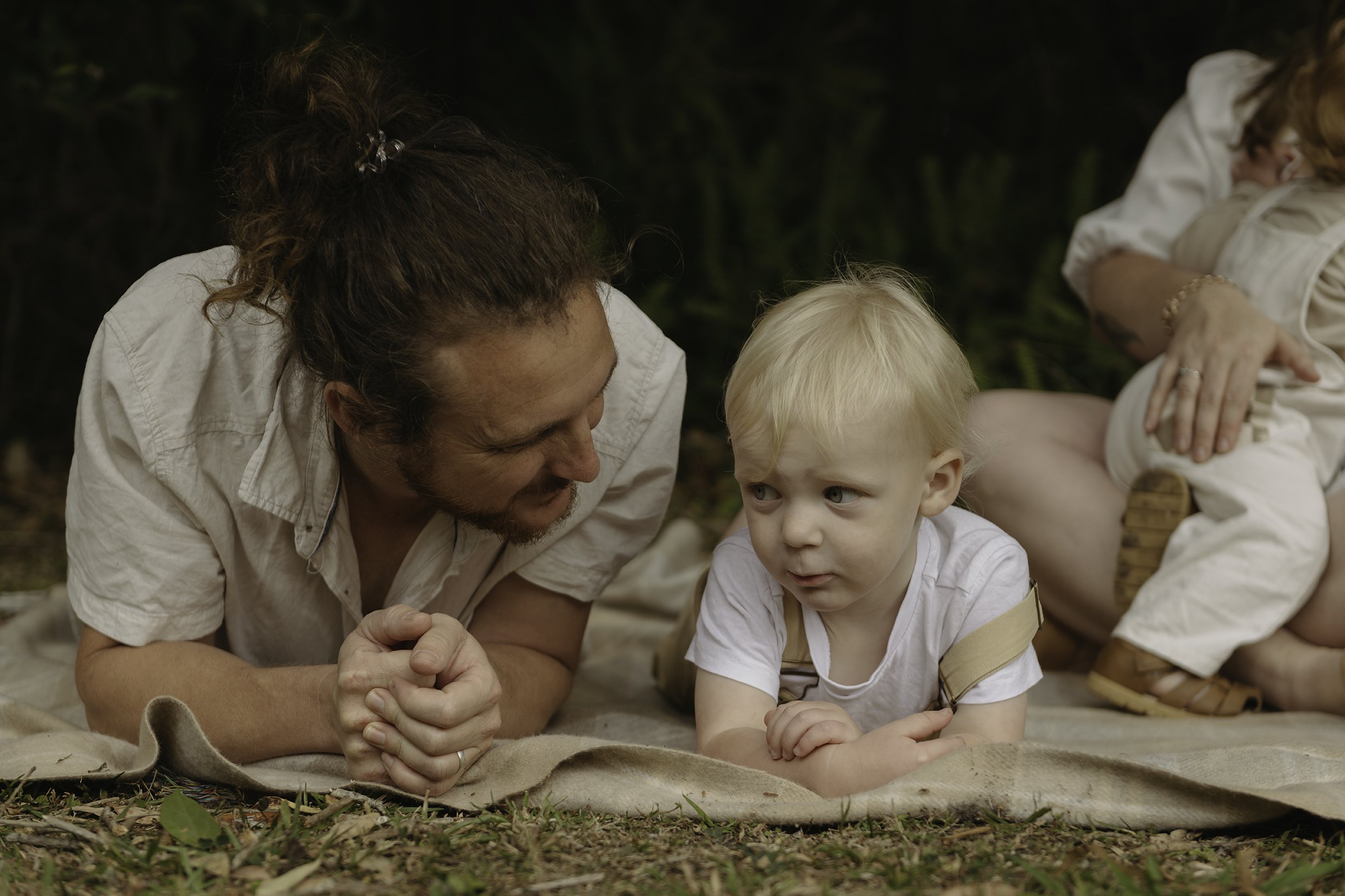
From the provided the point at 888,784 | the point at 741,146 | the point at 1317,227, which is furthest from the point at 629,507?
the point at 741,146

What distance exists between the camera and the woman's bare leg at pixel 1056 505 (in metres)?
2.86

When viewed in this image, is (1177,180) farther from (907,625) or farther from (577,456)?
(577,456)

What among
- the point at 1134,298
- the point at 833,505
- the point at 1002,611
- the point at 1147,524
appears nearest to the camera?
the point at 833,505

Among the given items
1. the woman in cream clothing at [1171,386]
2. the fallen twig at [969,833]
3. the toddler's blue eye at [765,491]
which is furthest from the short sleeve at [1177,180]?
the fallen twig at [969,833]

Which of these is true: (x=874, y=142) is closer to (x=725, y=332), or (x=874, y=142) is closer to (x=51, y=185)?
(x=725, y=332)

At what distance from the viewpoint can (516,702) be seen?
7.79 ft

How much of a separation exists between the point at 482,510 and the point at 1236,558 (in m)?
1.47

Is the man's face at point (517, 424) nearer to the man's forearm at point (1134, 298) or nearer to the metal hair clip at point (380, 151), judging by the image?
the metal hair clip at point (380, 151)

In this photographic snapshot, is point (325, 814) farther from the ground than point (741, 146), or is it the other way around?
point (741, 146)

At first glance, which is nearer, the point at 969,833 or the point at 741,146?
the point at 969,833

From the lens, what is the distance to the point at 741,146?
575 centimetres

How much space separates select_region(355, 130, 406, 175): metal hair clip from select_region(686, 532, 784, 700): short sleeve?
2.91ft

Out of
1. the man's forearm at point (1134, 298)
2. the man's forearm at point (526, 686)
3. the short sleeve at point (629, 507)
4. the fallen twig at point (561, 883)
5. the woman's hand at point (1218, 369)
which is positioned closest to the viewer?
the fallen twig at point (561, 883)

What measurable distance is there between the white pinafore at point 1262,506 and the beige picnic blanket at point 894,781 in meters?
0.18
